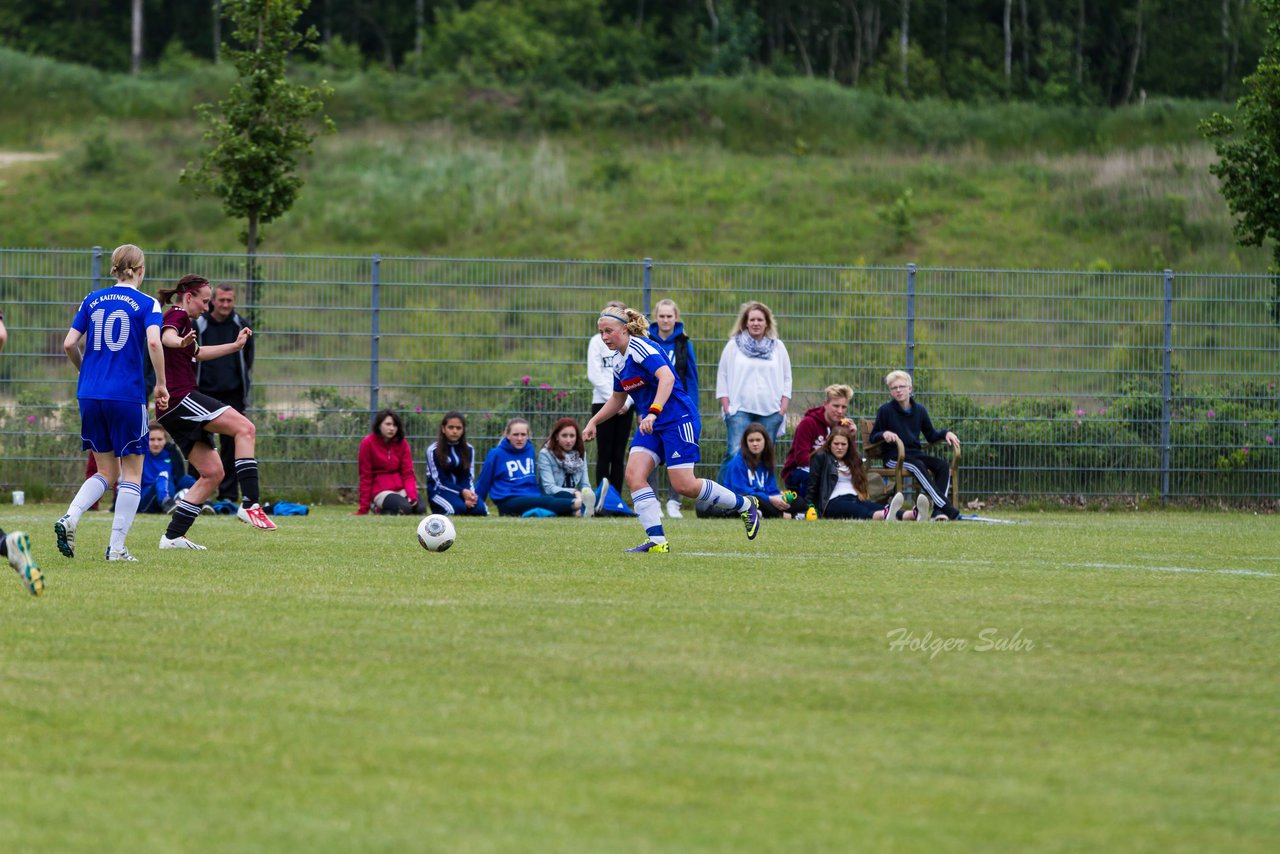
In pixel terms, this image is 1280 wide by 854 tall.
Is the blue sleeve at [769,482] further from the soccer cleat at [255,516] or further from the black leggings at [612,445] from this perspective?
the soccer cleat at [255,516]

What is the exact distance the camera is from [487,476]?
16.6 meters

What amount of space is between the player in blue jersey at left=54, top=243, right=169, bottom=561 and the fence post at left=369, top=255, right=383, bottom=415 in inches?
309

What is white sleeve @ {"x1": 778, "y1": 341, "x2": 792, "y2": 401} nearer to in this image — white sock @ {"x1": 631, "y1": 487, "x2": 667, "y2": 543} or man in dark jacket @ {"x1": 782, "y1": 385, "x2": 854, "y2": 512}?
man in dark jacket @ {"x1": 782, "y1": 385, "x2": 854, "y2": 512}

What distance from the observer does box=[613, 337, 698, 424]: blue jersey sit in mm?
11719

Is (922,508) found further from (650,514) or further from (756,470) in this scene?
(650,514)

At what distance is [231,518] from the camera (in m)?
15.6

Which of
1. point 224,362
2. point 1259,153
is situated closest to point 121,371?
point 224,362

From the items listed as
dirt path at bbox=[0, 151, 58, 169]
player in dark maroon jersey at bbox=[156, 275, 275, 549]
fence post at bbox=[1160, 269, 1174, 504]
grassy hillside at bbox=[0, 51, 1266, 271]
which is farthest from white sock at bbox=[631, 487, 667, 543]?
dirt path at bbox=[0, 151, 58, 169]

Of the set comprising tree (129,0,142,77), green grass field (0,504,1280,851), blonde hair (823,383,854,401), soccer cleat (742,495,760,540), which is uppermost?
tree (129,0,142,77)

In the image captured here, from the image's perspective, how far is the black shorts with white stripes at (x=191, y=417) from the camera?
38.6 feet

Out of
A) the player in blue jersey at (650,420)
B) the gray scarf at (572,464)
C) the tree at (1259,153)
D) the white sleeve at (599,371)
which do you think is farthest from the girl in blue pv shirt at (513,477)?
the tree at (1259,153)

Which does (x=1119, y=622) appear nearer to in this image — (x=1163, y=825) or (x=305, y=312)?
(x=1163, y=825)

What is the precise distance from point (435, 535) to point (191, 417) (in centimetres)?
201

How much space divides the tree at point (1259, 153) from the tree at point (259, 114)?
1005cm
